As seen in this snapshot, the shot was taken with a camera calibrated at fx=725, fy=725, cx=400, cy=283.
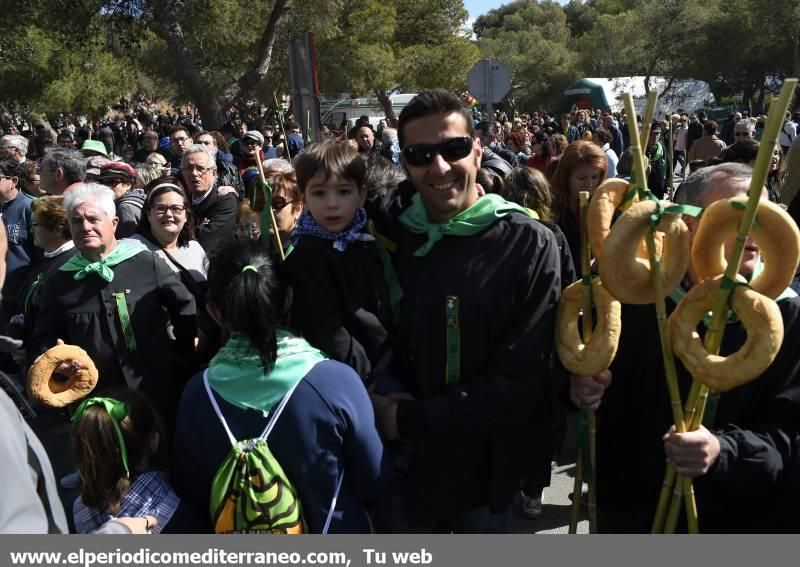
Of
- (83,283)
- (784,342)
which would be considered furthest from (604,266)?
(83,283)

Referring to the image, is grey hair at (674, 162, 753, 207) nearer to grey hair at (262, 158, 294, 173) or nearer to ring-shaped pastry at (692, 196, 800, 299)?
ring-shaped pastry at (692, 196, 800, 299)

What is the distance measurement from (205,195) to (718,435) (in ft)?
13.5

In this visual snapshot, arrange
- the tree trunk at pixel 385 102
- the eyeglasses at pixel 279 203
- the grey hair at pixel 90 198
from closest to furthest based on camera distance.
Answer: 1. the grey hair at pixel 90 198
2. the eyeglasses at pixel 279 203
3. the tree trunk at pixel 385 102

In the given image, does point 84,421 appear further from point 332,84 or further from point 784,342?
point 332,84

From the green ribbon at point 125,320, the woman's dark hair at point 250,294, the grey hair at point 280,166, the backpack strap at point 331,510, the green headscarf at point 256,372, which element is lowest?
the backpack strap at point 331,510

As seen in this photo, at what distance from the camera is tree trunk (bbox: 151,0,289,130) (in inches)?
611

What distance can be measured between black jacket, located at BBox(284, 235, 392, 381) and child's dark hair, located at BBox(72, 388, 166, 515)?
67 centimetres

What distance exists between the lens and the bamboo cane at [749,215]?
1.54 metres

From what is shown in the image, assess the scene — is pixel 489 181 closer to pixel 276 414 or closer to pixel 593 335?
pixel 593 335

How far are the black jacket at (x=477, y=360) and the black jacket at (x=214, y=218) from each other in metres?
2.60

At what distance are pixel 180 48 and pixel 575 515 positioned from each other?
50.9 ft

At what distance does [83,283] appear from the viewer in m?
3.22

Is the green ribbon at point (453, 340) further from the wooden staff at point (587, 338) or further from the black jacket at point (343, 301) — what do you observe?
the wooden staff at point (587, 338)

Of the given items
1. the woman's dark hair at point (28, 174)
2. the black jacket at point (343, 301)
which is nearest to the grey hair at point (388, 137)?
the woman's dark hair at point (28, 174)
